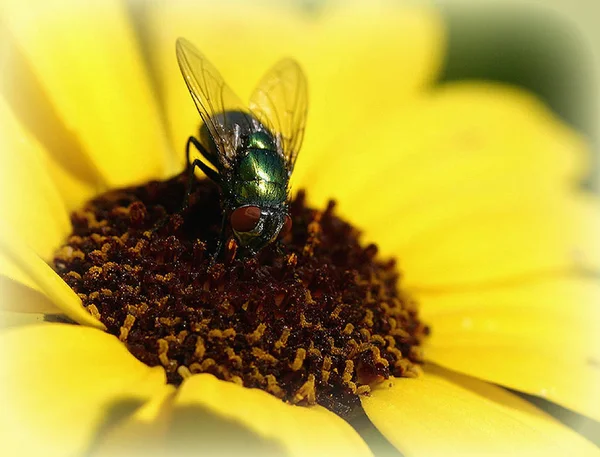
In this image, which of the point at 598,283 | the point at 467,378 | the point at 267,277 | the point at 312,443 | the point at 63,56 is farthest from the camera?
the point at 598,283

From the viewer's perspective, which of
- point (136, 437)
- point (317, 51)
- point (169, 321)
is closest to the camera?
point (136, 437)

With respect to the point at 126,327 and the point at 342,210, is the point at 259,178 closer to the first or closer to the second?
the point at 126,327

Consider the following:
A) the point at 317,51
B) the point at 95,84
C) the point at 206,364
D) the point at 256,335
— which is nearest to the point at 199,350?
the point at 206,364

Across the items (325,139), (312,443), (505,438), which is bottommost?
(312,443)

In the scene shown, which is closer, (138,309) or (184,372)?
(184,372)

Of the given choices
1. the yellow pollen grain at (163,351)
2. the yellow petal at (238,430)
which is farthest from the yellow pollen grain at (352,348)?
the yellow pollen grain at (163,351)

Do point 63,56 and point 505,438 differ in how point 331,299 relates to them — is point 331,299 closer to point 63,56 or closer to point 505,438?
point 505,438

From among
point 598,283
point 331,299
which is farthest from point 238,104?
point 598,283
